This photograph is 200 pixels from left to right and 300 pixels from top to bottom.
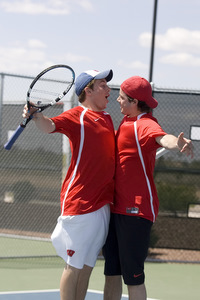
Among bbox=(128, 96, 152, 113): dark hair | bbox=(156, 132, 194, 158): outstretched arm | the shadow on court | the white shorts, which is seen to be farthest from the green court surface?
bbox=(156, 132, 194, 158): outstretched arm

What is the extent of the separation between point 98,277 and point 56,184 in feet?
7.68

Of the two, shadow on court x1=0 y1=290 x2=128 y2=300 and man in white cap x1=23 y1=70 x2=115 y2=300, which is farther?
shadow on court x1=0 y1=290 x2=128 y2=300

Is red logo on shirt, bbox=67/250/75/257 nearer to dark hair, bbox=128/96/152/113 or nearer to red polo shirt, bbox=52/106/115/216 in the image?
red polo shirt, bbox=52/106/115/216

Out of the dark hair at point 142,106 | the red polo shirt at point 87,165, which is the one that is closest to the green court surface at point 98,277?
the red polo shirt at point 87,165

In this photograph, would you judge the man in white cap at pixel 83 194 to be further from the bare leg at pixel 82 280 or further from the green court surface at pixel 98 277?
the green court surface at pixel 98 277

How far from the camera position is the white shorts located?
394 cm

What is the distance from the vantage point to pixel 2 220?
8.60 m

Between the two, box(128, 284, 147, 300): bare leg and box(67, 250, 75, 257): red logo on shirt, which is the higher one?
box(67, 250, 75, 257): red logo on shirt

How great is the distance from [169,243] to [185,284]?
3.99ft

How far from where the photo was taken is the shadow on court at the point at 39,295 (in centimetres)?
554

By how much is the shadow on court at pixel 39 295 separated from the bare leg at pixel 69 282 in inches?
62.2

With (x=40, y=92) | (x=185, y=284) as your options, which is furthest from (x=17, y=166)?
(x=40, y=92)

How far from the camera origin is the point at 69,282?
399 cm

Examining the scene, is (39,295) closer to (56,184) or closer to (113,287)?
(113,287)
